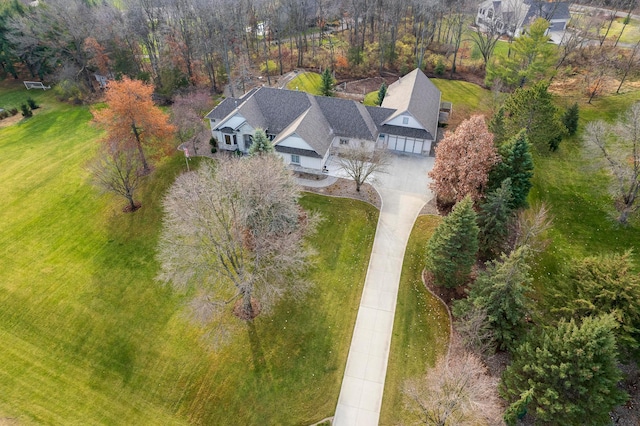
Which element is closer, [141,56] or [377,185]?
[377,185]

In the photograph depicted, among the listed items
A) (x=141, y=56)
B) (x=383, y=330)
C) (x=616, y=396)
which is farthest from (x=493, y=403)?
(x=141, y=56)

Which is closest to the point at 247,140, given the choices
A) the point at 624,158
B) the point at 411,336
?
the point at 411,336

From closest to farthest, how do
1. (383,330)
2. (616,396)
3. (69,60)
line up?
(616,396) < (383,330) < (69,60)

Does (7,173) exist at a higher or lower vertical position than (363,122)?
lower

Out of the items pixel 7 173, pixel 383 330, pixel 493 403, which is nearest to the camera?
pixel 493 403

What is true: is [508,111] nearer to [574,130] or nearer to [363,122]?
[574,130]

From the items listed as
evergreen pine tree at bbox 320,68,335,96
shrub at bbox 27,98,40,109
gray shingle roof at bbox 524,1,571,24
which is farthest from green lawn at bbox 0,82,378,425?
gray shingle roof at bbox 524,1,571,24

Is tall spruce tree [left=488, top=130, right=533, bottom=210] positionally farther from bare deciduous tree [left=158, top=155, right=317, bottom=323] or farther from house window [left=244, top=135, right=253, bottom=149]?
house window [left=244, top=135, right=253, bottom=149]
